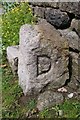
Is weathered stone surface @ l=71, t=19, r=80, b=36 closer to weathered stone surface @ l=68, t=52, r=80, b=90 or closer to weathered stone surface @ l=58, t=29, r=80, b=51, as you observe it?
weathered stone surface @ l=58, t=29, r=80, b=51

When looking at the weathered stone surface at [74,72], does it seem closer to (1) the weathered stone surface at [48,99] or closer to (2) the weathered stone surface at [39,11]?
(1) the weathered stone surface at [48,99]

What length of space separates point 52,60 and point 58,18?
751 mm

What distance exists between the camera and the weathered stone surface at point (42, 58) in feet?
14.5

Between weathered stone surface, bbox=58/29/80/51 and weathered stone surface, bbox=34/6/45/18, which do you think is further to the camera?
weathered stone surface, bbox=34/6/45/18

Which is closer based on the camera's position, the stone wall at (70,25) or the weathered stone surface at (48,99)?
the weathered stone surface at (48,99)

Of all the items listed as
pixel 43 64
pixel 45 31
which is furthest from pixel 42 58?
pixel 45 31

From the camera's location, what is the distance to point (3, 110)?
446cm

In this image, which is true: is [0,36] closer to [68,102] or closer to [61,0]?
[61,0]

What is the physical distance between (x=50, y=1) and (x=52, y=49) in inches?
42.1

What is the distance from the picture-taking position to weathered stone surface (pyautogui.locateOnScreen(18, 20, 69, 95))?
4.42 meters

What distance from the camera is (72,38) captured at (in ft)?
15.4

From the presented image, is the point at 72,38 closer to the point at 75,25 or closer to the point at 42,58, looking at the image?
the point at 75,25

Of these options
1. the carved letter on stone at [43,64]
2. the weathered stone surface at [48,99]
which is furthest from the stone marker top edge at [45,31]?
the weathered stone surface at [48,99]

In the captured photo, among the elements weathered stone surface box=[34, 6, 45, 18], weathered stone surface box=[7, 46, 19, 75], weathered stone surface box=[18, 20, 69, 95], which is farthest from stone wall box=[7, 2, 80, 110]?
weathered stone surface box=[34, 6, 45, 18]
